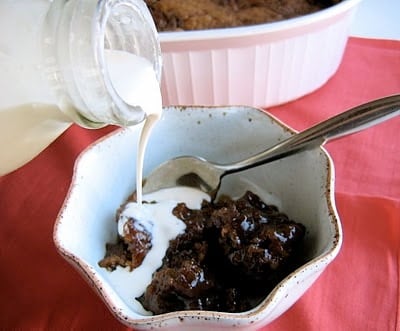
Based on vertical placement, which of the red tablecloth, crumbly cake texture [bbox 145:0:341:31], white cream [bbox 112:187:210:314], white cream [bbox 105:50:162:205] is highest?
white cream [bbox 105:50:162:205]

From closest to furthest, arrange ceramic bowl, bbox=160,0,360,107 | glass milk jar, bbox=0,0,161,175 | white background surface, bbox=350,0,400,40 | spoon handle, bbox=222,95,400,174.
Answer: glass milk jar, bbox=0,0,161,175 → spoon handle, bbox=222,95,400,174 → ceramic bowl, bbox=160,0,360,107 → white background surface, bbox=350,0,400,40

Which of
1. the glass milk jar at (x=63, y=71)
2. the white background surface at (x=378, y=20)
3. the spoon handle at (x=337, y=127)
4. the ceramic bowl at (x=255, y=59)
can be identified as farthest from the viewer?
the white background surface at (x=378, y=20)

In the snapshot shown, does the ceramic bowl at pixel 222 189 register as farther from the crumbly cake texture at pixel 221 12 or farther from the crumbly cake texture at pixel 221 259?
the crumbly cake texture at pixel 221 12

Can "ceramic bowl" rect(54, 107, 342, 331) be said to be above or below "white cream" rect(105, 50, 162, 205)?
below

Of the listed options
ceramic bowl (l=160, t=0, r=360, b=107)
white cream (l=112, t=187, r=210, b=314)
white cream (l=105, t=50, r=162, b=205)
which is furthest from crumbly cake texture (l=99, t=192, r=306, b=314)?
ceramic bowl (l=160, t=0, r=360, b=107)

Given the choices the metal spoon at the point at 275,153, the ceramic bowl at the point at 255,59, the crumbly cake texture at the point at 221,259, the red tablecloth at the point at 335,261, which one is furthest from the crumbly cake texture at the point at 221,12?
the crumbly cake texture at the point at 221,259

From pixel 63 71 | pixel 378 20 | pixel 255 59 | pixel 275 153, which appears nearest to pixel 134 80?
pixel 63 71

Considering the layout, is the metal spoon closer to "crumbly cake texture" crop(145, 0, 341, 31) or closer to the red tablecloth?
the red tablecloth

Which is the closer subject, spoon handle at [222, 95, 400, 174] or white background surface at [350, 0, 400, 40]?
spoon handle at [222, 95, 400, 174]
